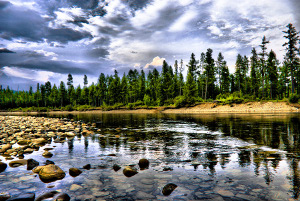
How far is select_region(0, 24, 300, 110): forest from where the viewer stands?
4694 centimetres

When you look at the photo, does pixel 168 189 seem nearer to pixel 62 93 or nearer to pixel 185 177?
pixel 185 177

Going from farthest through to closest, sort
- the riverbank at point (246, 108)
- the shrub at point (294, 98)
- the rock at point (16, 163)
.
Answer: the riverbank at point (246, 108) → the shrub at point (294, 98) → the rock at point (16, 163)

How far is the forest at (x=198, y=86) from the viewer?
46.9 meters

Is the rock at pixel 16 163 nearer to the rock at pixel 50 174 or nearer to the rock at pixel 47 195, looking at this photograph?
the rock at pixel 50 174

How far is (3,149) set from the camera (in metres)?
6.59

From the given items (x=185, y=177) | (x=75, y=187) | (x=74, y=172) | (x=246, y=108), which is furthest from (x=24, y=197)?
(x=246, y=108)

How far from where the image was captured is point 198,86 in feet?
246

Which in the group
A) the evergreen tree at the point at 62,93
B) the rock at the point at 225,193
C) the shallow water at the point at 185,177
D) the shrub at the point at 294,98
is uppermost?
the evergreen tree at the point at 62,93

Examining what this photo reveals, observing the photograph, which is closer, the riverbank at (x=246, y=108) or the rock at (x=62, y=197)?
the rock at (x=62, y=197)

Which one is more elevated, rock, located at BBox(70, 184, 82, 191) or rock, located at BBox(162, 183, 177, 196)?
rock, located at BBox(162, 183, 177, 196)

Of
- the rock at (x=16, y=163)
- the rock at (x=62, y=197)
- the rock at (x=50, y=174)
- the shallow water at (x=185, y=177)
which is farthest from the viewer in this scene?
the rock at (x=16, y=163)

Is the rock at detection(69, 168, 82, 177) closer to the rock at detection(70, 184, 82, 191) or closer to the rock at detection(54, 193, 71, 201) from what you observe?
the rock at detection(70, 184, 82, 191)

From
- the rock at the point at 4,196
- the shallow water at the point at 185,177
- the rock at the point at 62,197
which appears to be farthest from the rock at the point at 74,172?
the rock at the point at 4,196

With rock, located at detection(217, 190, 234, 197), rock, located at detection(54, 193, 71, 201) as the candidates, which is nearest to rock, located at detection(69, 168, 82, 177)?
rock, located at detection(54, 193, 71, 201)
